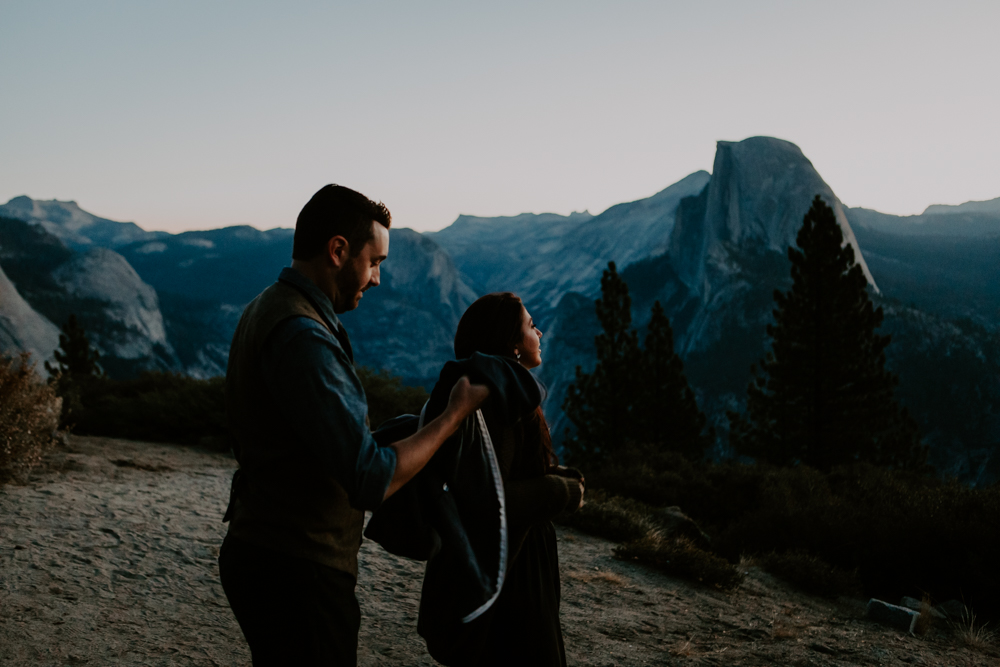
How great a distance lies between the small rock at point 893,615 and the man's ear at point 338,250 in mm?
6431

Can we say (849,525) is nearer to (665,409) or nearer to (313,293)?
(313,293)

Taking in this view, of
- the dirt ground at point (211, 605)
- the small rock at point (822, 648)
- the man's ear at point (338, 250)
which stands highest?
the man's ear at point (338, 250)

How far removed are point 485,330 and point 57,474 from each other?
739 centimetres

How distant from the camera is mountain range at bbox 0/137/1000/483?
204 ft

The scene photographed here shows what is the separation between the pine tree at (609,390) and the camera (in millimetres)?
20984

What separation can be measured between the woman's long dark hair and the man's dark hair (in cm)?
61

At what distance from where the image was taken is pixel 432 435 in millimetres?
1599

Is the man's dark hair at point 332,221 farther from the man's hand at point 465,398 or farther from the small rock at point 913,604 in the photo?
the small rock at point 913,604

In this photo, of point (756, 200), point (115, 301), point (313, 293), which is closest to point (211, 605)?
point (313, 293)

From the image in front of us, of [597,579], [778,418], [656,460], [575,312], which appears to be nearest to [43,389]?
[597,579]

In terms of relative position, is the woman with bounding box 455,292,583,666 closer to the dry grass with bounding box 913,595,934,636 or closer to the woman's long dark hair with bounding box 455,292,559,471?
the woman's long dark hair with bounding box 455,292,559,471

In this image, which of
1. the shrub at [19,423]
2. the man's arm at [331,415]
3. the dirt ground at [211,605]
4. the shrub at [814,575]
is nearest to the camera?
the man's arm at [331,415]

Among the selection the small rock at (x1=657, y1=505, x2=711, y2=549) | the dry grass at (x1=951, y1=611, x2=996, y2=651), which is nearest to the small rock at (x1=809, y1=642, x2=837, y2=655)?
the dry grass at (x1=951, y1=611, x2=996, y2=651)

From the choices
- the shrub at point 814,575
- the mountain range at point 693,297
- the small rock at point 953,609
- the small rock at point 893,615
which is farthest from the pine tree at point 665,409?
the mountain range at point 693,297
